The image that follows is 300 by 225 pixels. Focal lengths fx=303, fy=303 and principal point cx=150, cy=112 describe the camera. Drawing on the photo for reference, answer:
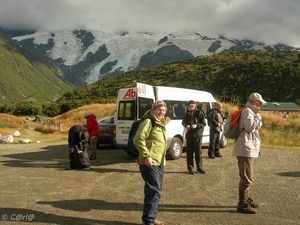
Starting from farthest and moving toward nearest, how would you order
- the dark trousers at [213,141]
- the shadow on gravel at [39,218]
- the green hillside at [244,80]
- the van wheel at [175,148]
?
the green hillside at [244,80]
the dark trousers at [213,141]
the van wheel at [175,148]
the shadow on gravel at [39,218]

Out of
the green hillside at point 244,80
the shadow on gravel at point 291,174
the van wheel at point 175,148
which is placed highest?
the green hillside at point 244,80

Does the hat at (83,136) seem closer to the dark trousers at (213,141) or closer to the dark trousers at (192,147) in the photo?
the dark trousers at (192,147)

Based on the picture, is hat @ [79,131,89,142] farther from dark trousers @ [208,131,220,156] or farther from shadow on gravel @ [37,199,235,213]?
dark trousers @ [208,131,220,156]

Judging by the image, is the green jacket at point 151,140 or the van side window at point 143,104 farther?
the van side window at point 143,104

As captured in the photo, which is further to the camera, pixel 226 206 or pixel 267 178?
pixel 267 178

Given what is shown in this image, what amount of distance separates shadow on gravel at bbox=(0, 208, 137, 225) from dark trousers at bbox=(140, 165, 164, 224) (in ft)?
1.77

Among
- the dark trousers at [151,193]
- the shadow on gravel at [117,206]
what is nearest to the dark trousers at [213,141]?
the shadow on gravel at [117,206]

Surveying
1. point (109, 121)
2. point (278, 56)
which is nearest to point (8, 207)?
point (109, 121)

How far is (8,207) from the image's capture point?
17.8ft

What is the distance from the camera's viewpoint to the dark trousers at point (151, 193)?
14.4 ft

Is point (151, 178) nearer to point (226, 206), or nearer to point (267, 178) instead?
point (226, 206)

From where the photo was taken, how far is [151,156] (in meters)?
4.48

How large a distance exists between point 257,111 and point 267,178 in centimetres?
334

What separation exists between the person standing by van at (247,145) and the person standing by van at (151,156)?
1.44 metres
